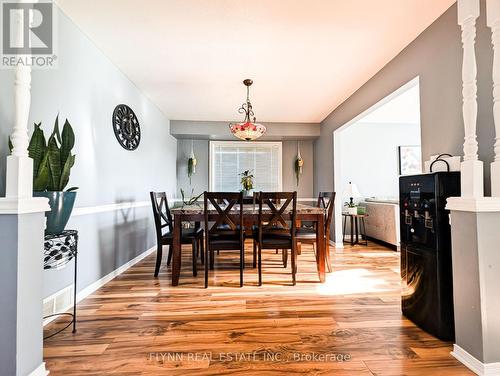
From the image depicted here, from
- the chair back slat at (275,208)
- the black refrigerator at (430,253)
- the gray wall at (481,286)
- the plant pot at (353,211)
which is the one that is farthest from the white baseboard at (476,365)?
the plant pot at (353,211)

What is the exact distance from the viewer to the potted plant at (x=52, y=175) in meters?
1.59

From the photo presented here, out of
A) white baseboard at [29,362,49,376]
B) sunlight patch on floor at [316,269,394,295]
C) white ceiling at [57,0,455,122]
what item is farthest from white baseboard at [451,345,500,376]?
white ceiling at [57,0,455,122]

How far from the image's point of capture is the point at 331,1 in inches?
77.2

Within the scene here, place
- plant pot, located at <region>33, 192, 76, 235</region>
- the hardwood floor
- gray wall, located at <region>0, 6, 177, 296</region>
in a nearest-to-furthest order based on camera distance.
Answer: the hardwood floor < plant pot, located at <region>33, 192, 76, 235</region> < gray wall, located at <region>0, 6, 177, 296</region>

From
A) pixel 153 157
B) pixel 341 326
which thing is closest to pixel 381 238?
pixel 341 326

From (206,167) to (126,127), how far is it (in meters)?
2.77

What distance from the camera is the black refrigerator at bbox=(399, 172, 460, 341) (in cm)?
167

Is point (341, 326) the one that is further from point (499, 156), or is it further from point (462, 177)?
point (499, 156)

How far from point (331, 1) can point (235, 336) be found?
2.55m

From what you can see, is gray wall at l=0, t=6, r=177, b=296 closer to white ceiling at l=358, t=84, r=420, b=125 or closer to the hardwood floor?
the hardwood floor

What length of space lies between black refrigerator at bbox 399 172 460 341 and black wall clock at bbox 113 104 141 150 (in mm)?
3014

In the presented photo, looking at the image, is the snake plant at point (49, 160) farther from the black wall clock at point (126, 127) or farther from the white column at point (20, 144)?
the black wall clock at point (126, 127)

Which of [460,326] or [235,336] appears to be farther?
[235,336]

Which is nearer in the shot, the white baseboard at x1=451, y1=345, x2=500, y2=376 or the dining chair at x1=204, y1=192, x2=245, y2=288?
the white baseboard at x1=451, y1=345, x2=500, y2=376
